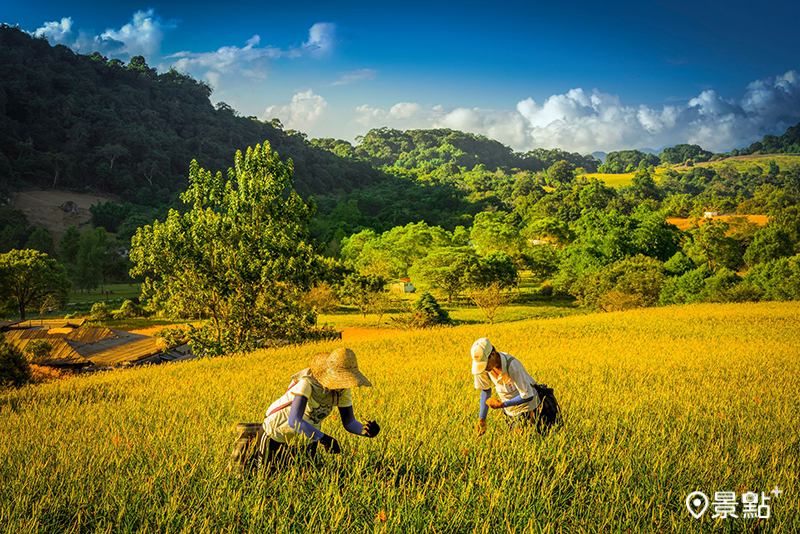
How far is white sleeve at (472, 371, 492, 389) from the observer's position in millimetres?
4242

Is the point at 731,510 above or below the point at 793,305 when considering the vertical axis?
above

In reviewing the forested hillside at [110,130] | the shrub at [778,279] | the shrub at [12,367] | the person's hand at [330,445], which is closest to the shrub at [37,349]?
the shrub at [12,367]

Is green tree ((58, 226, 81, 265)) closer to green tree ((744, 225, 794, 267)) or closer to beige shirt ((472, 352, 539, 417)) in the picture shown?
beige shirt ((472, 352, 539, 417))

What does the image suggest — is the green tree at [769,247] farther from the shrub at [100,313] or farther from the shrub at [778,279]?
the shrub at [100,313]

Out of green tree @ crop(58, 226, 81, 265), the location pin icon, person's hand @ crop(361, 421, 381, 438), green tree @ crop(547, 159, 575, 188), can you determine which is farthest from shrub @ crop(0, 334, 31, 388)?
green tree @ crop(547, 159, 575, 188)

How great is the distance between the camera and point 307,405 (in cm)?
327

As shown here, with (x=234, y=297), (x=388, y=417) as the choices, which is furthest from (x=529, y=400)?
(x=234, y=297)

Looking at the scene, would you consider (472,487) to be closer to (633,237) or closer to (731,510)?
(731,510)

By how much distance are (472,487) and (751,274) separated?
125 ft

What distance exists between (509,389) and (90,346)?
19.5 meters

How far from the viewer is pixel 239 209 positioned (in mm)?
16484

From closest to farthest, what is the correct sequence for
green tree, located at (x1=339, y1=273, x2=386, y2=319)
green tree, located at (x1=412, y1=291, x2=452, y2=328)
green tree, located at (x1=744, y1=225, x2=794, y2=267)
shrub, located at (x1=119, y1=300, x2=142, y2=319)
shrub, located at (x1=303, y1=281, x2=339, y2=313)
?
1. green tree, located at (x1=412, y1=291, x2=452, y2=328)
2. shrub, located at (x1=119, y1=300, x2=142, y2=319)
3. green tree, located at (x1=339, y1=273, x2=386, y2=319)
4. shrub, located at (x1=303, y1=281, x2=339, y2=313)
5. green tree, located at (x1=744, y1=225, x2=794, y2=267)

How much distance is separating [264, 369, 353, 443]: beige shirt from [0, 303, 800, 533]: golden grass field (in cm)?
28

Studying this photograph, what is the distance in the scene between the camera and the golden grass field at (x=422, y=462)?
2719 mm
